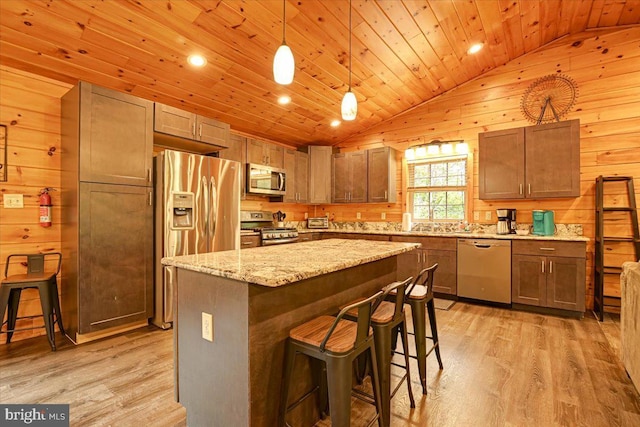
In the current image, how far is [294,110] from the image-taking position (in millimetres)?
4430

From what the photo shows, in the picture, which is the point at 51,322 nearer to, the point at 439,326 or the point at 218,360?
the point at 218,360

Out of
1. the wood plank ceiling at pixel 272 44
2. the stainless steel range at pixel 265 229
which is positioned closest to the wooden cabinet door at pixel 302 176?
the stainless steel range at pixel 265 229

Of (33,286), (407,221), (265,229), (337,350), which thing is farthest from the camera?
(407,221)

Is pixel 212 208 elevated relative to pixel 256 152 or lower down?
lower down

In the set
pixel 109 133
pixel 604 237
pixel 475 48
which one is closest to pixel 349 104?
pixel 109 133

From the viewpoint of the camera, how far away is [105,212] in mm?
2816

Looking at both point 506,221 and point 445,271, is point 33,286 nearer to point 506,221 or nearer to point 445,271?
point 445,271

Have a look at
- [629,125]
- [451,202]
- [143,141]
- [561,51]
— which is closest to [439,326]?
[451,202]

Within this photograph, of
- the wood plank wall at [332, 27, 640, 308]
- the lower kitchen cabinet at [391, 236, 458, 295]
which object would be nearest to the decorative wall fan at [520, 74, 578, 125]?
the wood plank wall at [332, 27, 640, 308]

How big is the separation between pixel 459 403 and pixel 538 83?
4189mm

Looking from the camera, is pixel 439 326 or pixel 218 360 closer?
pixel 218 360

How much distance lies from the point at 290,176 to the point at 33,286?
11.6 ft

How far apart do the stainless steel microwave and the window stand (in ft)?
6.86

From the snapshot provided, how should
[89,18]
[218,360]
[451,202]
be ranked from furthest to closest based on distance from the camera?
[451,202] → [89,18] → [218,360]
